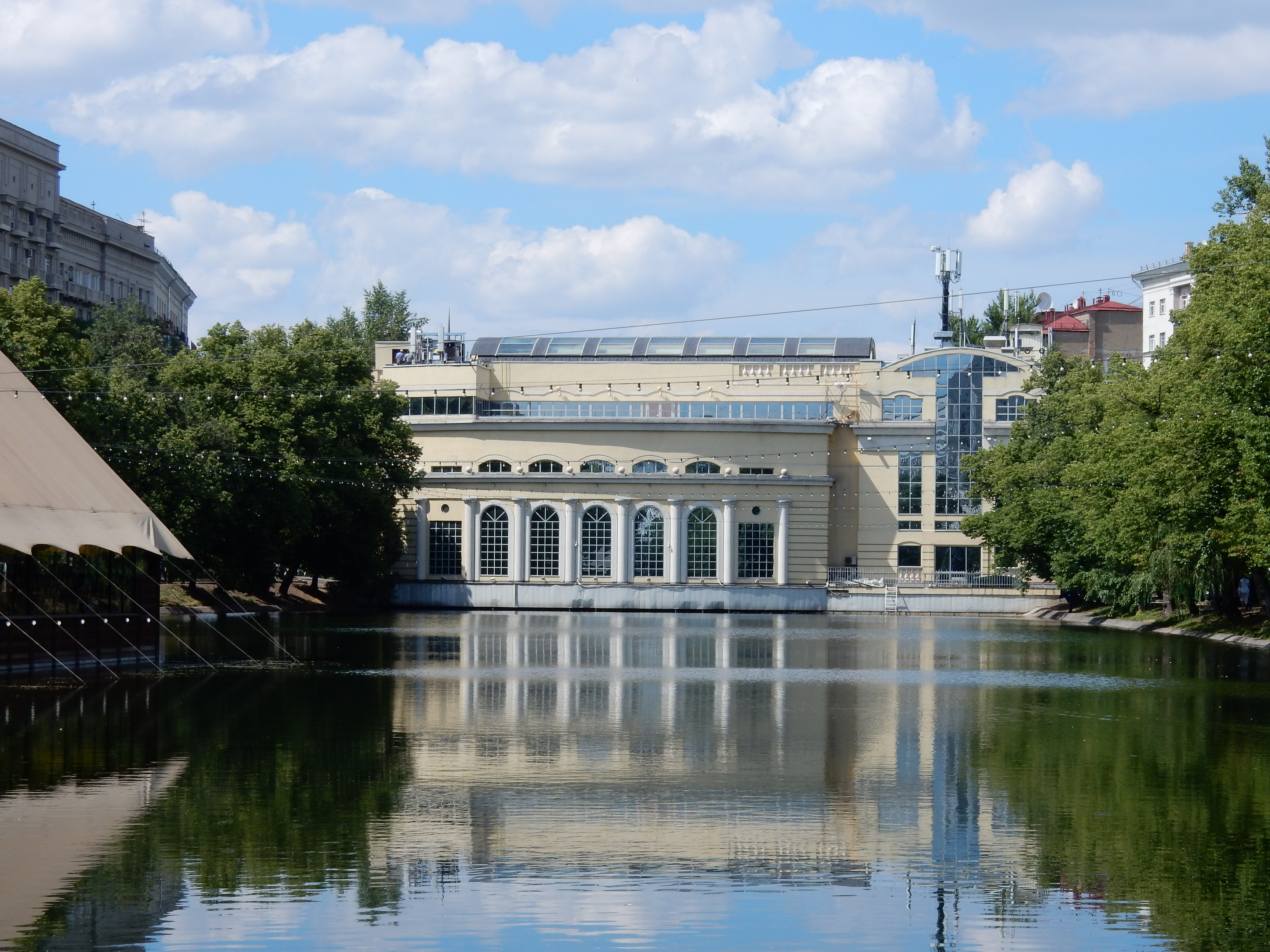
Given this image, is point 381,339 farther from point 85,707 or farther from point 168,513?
point 85,707

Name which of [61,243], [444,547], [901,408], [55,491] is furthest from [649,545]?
[55,491]

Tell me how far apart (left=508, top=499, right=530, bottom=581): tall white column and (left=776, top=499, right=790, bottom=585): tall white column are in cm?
1422

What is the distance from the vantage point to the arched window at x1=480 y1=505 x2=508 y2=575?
100m

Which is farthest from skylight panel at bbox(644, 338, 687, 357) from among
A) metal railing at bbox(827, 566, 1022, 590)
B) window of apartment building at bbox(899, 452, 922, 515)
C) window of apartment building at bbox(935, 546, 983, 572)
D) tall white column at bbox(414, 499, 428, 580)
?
window of apartment building at bbox(935, 546, 983, 572)

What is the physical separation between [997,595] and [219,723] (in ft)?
239

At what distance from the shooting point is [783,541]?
10019 cm

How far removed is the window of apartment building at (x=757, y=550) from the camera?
100 m

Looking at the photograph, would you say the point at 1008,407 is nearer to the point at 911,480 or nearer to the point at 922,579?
the point at 911,480

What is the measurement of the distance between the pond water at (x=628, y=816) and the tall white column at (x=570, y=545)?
60.4 meters

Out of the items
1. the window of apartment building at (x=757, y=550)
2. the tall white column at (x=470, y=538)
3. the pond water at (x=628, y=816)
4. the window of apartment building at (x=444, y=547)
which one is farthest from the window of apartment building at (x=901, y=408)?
the pond water at (x=628, y=816)

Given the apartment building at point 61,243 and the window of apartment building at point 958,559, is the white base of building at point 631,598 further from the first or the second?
the apartment building at point 61,243

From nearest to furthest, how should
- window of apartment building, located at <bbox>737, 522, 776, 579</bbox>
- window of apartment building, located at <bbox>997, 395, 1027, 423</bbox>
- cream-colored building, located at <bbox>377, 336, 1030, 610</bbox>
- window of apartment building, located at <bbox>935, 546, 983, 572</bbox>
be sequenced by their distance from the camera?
cream-colored building, located at <bbox>377, 336, 1030, 610</bbox> < window of apartment building, located at <bbox>737, 522, 776, 579</bbox> < window of apartment building, located at <bbox>997, 395, 1027, 423</bbox> < window of apartment building, located at <bbox>935, 546, 983, 572</bbox>

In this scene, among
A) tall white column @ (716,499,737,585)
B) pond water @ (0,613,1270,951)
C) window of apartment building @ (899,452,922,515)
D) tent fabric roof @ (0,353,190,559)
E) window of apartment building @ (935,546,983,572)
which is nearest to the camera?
pond water @ (0,613,1270,951)

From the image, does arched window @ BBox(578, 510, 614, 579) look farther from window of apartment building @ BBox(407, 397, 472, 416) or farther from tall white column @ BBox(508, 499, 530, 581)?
window of apartment building @ BBox(407, 397, 472, 416)
